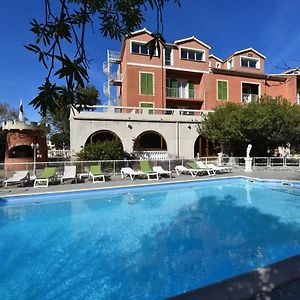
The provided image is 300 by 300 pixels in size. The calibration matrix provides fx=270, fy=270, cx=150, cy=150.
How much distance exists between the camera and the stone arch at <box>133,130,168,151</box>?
77.6 feet

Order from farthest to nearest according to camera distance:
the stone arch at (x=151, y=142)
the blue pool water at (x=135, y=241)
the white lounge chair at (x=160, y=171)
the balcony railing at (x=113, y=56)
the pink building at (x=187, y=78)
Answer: the balcony railing at (x=113, y=56), the pink building at (x=187, y=78), the stone arch at (x=151, y=142), the white lounge chair at (x=160, y=171), the blue pool water at (x=135, y=241)

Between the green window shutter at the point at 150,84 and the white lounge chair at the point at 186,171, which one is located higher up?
the green window shutter at the point at 150,84

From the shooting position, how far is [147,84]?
2814cm

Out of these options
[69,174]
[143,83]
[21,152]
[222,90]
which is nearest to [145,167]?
[69,174]

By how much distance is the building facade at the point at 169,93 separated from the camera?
22.3 metres

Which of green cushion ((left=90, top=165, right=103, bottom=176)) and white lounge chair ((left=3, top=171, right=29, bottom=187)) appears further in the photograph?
green cushion ((left=90, top=165, right=103, bottom=176))

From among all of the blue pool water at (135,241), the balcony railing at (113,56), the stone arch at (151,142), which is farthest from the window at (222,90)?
the blue pool water at (135,241)

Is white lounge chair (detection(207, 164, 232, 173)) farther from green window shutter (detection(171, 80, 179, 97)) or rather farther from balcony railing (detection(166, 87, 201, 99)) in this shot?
green window shutter (detection(171, 80, 179, 97))

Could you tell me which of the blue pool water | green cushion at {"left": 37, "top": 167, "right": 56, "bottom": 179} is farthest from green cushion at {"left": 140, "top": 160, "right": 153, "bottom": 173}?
green cushion at {"left": 37, "top": 167, "right": 56, "bottom": 179}

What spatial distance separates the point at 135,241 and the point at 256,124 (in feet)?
52.6

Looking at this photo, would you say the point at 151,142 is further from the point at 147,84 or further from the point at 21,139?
the point at 21,139

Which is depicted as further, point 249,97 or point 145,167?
point 249,97

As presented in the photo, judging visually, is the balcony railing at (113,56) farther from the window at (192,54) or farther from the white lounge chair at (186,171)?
the white lounge chair at (186,171)

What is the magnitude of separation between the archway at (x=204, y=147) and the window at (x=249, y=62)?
13.5m
